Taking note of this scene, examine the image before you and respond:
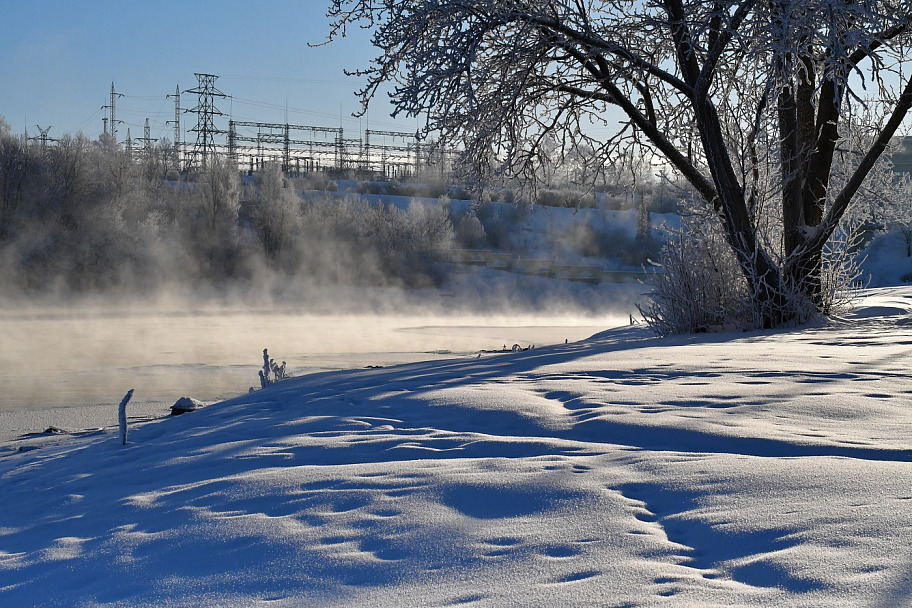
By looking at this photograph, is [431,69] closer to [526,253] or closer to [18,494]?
[18,494]

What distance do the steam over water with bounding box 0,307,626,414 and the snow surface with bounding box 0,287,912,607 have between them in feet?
21.6

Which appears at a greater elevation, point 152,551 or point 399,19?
point 399,19

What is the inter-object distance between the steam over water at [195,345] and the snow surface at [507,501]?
6586mm

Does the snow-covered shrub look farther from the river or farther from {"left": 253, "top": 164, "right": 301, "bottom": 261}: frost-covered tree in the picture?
{"left": 253, "top": 164, "right": 301, "bottom": 261}: frost-covered tree

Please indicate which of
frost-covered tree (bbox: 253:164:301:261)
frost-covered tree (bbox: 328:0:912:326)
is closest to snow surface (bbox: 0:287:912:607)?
frost-covered tree (bbox: 328:0:912:326)

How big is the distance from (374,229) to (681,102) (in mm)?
33872

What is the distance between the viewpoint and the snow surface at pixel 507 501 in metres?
2.16

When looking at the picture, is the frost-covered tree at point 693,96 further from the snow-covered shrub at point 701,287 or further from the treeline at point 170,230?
the treeline at point 170,230

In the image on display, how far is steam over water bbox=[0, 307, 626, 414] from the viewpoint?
12188 millimetres

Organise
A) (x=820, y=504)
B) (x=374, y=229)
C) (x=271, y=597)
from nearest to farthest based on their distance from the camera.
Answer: (x=271, y=597), (x=820, y=504), (x=374, y=229)

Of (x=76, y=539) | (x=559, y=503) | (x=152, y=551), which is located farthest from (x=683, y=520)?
(x=76, y=539)

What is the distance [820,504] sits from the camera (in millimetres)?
2523

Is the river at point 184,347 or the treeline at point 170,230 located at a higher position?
the treeline at point 170,230

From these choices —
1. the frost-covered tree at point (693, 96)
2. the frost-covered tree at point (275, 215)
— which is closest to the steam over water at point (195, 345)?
the frost-covered tree at point (693, 96)
